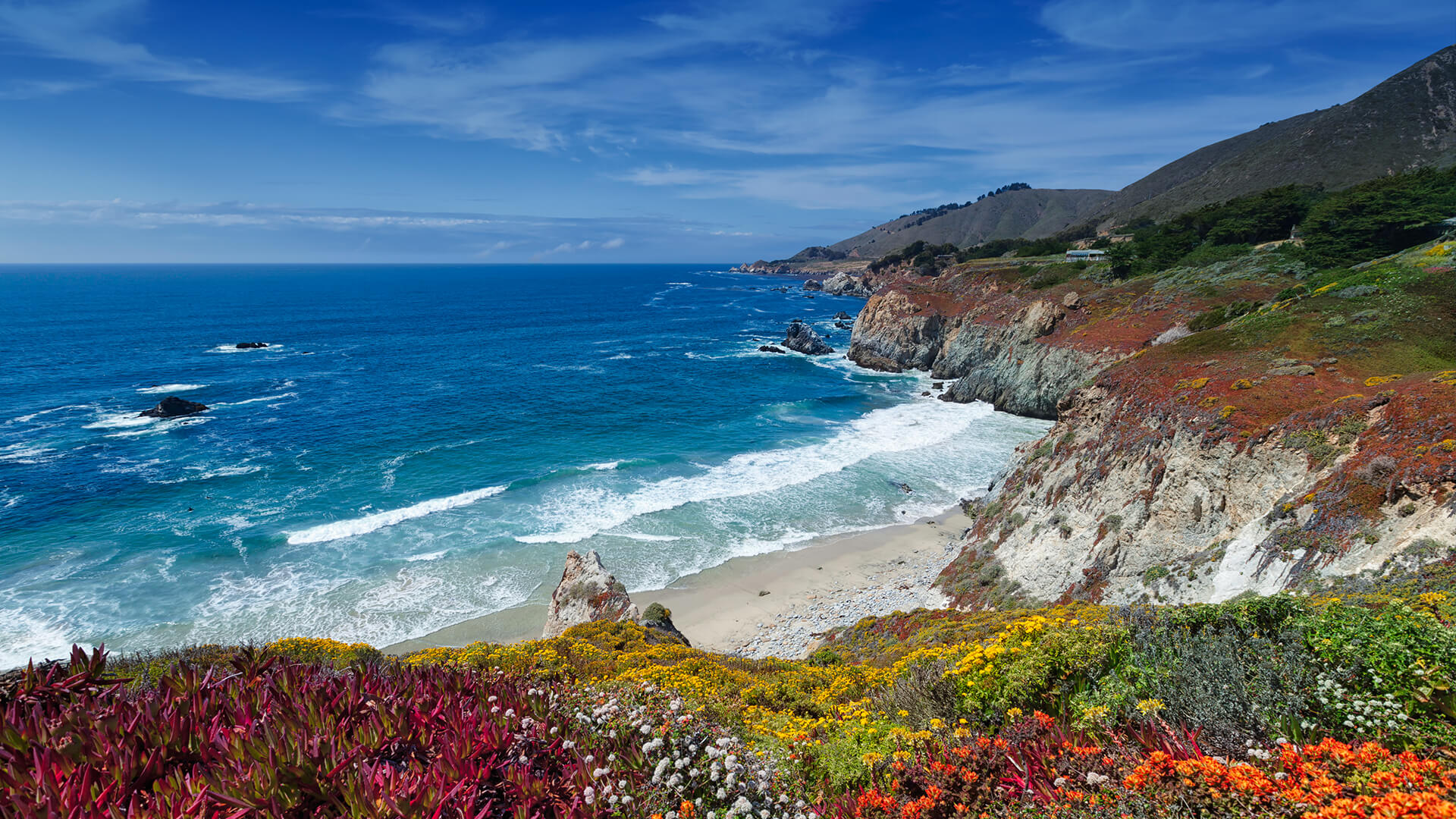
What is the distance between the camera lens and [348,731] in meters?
4.34

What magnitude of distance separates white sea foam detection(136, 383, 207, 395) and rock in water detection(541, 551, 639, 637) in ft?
179

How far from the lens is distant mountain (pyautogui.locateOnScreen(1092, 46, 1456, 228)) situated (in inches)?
3642

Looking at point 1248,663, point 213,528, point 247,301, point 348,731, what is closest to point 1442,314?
point 1248,663

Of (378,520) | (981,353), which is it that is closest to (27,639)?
(378,520)

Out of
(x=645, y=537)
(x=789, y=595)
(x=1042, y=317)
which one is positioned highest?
(x=1042, y=317)

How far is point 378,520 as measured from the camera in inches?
1153

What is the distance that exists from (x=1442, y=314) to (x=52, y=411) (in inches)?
3248

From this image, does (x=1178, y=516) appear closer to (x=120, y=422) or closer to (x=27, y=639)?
(x=27, y=639)

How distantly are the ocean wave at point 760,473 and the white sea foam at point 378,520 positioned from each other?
14.5ft

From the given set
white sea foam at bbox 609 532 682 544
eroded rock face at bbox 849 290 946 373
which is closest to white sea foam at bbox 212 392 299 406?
white sea foam at bbox 609 532 682 544

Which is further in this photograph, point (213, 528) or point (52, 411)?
point (52, 411)

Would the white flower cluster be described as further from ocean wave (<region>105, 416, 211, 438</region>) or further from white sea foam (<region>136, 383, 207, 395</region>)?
white sea foam (<region>136, 383, 207, 395</region>)

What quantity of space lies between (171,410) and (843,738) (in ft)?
192

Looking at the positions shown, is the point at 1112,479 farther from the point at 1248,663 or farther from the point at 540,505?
the point at 540,505
